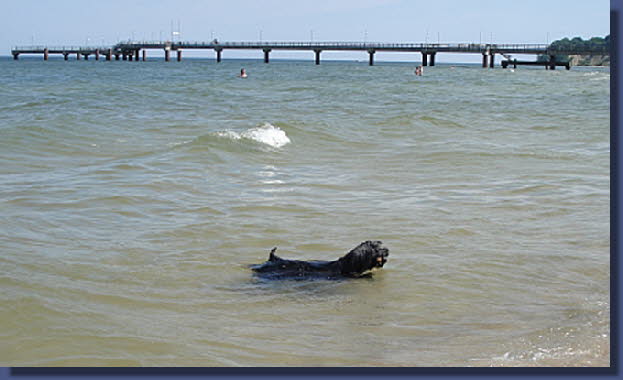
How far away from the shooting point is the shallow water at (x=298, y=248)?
4434 mm

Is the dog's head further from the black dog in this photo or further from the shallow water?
the shallow water

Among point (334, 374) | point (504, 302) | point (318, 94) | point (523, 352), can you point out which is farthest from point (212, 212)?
point (318, 94)

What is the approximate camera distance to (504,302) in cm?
536

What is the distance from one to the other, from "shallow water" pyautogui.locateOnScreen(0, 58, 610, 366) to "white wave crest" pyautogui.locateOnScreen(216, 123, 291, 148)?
0.08 meters

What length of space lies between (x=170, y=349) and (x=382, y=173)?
→ 7.89 m

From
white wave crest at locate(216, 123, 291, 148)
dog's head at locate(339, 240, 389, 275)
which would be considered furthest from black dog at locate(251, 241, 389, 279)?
white wave crest at locate(216, 123, 291, 148)

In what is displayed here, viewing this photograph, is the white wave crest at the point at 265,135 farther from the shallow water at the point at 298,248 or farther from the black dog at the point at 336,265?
the black dog at the point at 336,265

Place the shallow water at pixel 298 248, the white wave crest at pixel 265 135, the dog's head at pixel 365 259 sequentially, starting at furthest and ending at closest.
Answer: the white wave crest at pixel 265 135
the dog's head at pixel 365 259
the shallow water at pixel 298 248

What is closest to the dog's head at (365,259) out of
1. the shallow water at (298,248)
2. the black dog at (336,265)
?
the black dog at (336,265)

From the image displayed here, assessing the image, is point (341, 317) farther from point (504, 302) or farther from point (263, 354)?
point (504, 302)

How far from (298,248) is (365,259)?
1.29 meters

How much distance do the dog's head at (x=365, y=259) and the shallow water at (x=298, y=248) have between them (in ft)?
0.50

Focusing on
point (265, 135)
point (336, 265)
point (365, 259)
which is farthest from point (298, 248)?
point (265, 135)

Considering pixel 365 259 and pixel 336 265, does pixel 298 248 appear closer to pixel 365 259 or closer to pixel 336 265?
pixel 336 265
